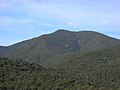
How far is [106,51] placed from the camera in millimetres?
163875

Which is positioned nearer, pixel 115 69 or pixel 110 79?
pixel 110 79

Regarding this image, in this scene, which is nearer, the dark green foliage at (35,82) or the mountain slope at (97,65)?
the dark green foliage at (35,82)

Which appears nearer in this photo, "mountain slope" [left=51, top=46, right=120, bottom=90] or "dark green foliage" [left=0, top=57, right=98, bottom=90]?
"dark green foliage" [left=0, top=57, right=98, bottom=90]

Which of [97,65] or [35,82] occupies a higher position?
[35,82]

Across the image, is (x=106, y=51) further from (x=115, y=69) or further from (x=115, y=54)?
(x=115, y=69)

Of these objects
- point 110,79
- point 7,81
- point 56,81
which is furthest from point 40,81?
point 110,79

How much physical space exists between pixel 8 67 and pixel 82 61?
261 feet

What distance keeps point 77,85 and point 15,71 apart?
17315mm

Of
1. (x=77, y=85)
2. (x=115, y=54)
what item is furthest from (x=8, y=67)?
(x=115, y=54)

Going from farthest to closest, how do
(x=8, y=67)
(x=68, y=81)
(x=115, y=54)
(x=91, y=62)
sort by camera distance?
(x=115, y=54), (x=91, y=62), (x=8, y=67), (x=68, y=81)

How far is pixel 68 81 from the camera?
183 ft

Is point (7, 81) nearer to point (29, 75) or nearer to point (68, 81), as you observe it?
point (29, 75)

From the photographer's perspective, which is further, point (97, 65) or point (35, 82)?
point (97, 65)

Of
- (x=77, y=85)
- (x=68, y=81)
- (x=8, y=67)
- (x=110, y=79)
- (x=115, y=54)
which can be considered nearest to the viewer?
(x=77, y=85)
